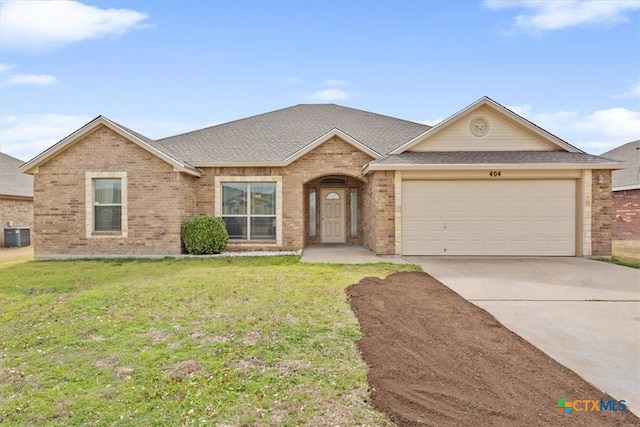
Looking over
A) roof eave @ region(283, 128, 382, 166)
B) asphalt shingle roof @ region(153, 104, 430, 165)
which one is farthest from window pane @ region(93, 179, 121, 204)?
roof eave @ region(283, 128, 382, 166)

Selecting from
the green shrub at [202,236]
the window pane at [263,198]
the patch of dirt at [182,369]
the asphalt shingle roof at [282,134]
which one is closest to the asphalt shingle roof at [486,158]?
the asphalt shingle roof at [282,134]

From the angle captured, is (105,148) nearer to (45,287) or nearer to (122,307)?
(45,287)

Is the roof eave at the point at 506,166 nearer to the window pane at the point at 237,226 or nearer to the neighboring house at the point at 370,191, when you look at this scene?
the neighboring house at the point at 370,191

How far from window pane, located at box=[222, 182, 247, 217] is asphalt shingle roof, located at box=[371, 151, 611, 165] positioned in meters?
4.99

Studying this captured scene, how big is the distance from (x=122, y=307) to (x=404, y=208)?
8.99 m

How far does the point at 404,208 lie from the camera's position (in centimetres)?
1240

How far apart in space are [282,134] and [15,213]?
47.0 feet

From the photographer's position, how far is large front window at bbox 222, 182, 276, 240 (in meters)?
13.6

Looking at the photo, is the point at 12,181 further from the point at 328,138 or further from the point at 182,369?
the point at 182,369

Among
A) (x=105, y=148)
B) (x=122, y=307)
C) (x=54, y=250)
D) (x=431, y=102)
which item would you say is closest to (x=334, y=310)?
(x=122, y=307)

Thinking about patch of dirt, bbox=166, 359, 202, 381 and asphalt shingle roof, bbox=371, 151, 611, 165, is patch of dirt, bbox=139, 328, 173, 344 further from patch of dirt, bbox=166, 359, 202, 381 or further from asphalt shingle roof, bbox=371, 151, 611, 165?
asphalt shingle roof, bbox=371, 151, 611, 165

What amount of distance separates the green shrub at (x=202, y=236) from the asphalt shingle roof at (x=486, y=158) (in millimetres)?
5935

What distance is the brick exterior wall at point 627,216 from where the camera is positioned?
17.8 metres

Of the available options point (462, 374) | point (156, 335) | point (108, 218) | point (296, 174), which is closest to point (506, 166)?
point (296, 174)
